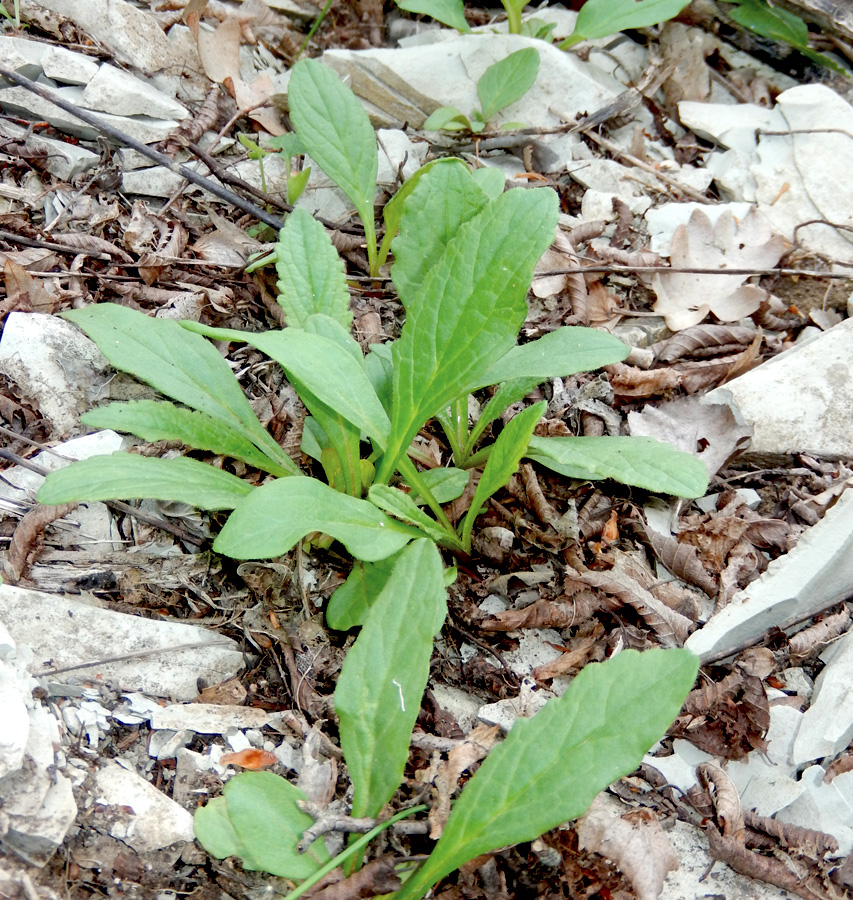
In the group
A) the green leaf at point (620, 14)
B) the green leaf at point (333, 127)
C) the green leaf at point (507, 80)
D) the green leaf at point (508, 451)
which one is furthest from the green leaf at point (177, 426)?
the green leaf at point (620, 14)

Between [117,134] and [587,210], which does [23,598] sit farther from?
[587,210]

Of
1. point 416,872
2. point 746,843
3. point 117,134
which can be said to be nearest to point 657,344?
point 746,843

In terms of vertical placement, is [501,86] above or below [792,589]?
above

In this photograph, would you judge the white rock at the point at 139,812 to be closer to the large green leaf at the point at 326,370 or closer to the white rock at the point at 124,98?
the large green leaf at the point at 326,370

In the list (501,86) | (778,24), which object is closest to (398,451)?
(501,86)

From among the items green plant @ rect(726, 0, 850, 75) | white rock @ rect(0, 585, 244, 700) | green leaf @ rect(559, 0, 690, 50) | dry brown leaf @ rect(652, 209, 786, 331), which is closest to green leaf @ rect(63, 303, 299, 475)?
white rock @ rect(0, 585, 244, 700)

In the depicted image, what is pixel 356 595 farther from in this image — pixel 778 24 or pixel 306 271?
pixel 778 24

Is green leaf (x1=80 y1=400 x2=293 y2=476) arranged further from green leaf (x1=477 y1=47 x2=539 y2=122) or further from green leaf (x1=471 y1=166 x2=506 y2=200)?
green leaf (x1=477 y1=47 x2=539 y2=122)
